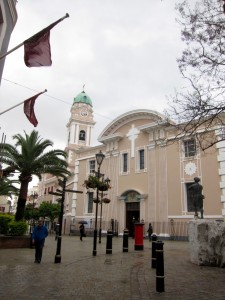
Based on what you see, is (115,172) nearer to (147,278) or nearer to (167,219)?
(167,219)

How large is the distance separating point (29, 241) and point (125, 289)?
11.4m

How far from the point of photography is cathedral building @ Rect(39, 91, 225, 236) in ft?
82.0

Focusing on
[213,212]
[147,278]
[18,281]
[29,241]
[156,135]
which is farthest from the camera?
[156,135]

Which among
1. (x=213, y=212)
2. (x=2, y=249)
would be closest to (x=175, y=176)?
(x=213, y=212)

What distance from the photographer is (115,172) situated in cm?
3309

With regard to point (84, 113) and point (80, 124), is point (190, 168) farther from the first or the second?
point (84, 113)

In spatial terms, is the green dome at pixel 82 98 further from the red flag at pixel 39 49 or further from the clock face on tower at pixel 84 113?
the red flag at pixel 39 49

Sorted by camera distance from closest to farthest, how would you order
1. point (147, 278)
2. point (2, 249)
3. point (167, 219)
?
1. point (147, 278)
2. point (2, 249)
3. point (167, 219)

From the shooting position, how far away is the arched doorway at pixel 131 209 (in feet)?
99.3

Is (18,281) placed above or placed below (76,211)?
below

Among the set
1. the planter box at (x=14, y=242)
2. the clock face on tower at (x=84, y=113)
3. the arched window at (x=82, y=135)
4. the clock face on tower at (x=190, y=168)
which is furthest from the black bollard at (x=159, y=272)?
the clock face on tower at (x=84, y=113)

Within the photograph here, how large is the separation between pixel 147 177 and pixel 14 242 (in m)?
16.0

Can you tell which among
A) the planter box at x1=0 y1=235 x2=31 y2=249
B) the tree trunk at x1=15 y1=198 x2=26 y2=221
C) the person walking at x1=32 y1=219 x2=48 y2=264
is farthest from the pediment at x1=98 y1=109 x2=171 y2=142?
the person walking at x1=32 y1=219 x2=48 y2=264

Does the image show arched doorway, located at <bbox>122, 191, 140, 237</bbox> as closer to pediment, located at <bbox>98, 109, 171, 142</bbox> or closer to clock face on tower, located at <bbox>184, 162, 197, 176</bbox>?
clock face on tower, located at <bbox>184, 162, 197, 176</bbox>
